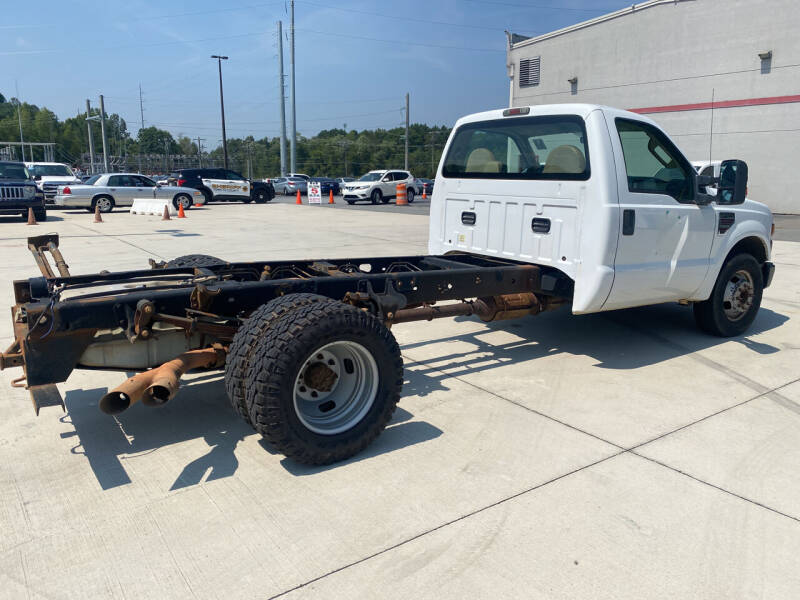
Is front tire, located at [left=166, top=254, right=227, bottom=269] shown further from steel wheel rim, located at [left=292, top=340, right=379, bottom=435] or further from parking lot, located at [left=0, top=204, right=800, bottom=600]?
steel wheel rim, located at [left=292, top=340, right=379, bottom=435]

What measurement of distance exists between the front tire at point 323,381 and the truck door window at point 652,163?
266 cm

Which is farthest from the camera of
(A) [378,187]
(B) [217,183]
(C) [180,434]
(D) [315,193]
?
(D) [315,193]

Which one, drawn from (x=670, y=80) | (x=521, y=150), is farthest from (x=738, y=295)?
(x=670, y=80)

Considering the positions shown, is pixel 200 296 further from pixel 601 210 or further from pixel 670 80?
pixel 670 80

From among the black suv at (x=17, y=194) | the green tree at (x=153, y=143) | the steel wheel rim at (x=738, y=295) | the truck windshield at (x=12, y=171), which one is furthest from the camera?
the green tree at (x=153, y=143)

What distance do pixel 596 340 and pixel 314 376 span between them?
11.3 ft

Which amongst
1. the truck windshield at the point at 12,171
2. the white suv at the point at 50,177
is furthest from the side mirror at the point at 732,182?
the white suv at the point at 50,177

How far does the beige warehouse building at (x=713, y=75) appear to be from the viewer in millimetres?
23453

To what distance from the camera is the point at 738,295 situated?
611cm

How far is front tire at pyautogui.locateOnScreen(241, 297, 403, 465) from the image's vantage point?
320cm

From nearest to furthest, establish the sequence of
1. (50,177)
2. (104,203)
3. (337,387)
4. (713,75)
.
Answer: (337,387), (104,203), (713,75), (50,177)

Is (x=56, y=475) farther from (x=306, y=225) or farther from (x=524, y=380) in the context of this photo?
(x=306, y=225)

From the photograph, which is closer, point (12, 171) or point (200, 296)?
point (200, 296)

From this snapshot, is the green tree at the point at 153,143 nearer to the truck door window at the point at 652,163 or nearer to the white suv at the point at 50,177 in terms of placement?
the white suv at the point at 50,177
